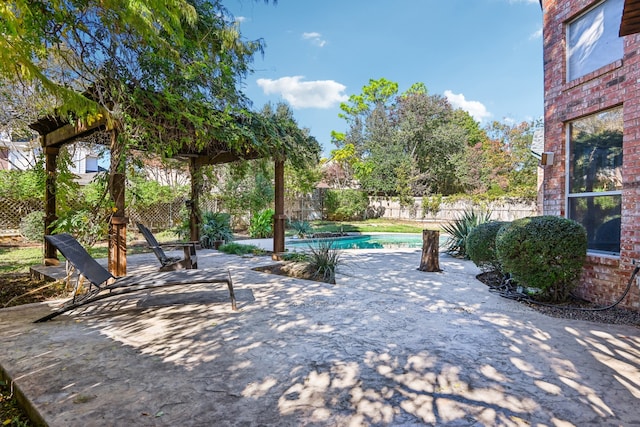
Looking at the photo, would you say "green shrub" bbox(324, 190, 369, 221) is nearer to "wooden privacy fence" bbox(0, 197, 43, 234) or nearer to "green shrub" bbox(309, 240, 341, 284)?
"wooden privacy fence" bbox(0, 197, 43, 234)

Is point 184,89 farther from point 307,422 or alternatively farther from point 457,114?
point 457,114

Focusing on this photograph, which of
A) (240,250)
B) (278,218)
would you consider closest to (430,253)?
(278,218)

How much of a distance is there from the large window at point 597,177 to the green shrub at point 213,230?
26.9 feet

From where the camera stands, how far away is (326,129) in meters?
31.3

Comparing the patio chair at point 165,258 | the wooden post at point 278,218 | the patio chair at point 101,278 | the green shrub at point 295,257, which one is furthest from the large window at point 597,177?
the patio chair at point 165,258

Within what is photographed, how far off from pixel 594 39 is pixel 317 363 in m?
5.23

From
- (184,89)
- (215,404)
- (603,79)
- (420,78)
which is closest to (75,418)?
(215,404)

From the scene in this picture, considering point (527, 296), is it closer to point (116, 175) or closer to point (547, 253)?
point (547, 253)

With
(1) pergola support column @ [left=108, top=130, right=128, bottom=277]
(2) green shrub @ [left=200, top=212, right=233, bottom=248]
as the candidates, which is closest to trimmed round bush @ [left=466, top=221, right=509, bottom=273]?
(1) pergola support column @ [left=108, top=130, right=128, bottom=277]

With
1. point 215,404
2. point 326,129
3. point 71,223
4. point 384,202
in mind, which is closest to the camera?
point 215,404

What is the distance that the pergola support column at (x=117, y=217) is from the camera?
4828 mm

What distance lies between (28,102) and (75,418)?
252 inches

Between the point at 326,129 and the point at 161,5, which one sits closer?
the point at 161,5

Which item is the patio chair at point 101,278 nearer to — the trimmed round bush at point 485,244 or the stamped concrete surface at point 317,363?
the stamped concrete surface at point 317,363
